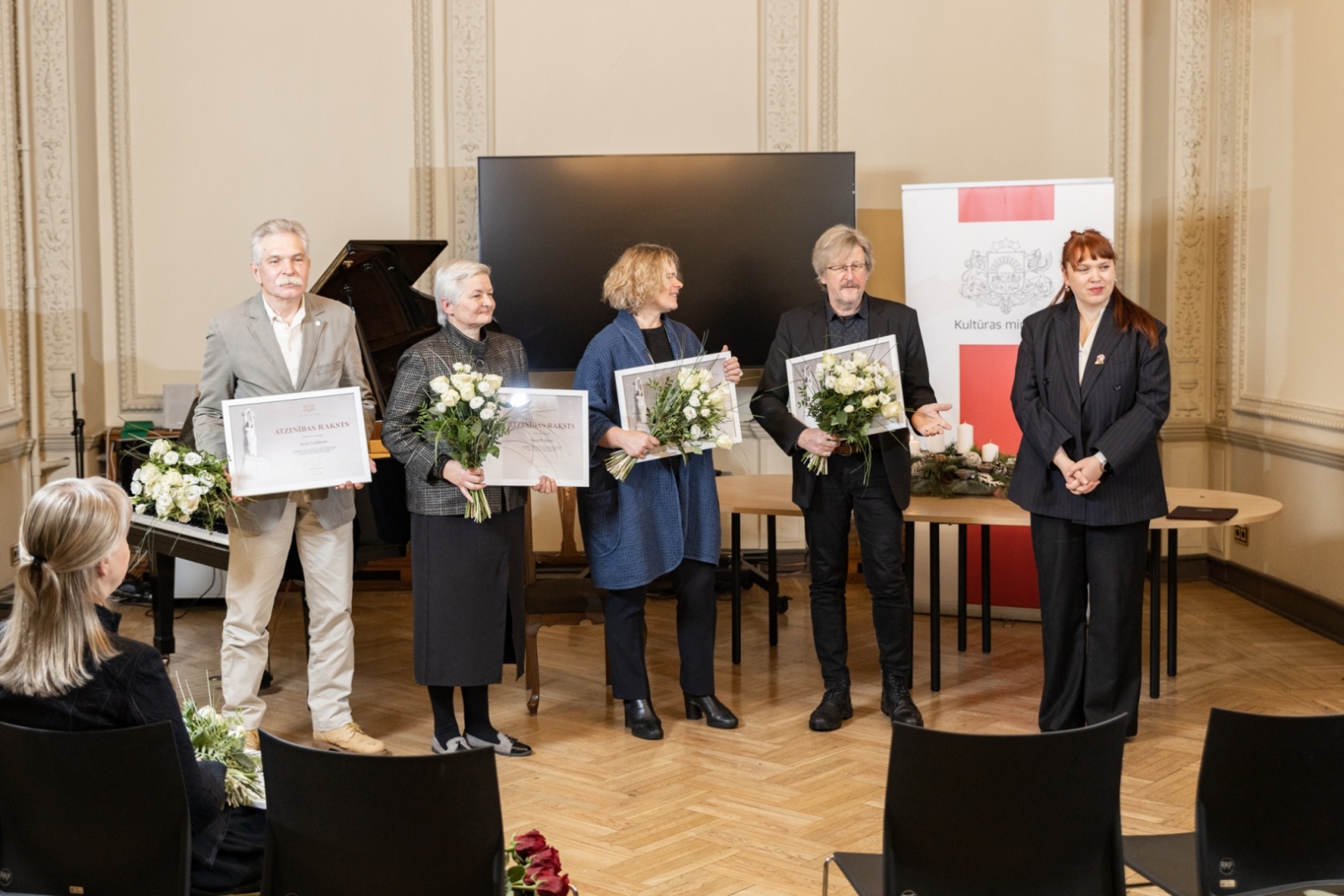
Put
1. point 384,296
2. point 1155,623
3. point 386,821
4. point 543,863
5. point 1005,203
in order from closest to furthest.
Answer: point 386,821
point 543,863
point 1155,623
point 384,296
point 1005,203

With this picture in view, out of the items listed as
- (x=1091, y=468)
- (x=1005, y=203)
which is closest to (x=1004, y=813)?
(x=1091, y=468)

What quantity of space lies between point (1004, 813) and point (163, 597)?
4191 mm

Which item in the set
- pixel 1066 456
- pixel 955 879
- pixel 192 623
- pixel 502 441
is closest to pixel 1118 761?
pixel 955 879

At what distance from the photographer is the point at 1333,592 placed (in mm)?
5816

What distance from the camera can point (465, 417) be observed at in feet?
12.9

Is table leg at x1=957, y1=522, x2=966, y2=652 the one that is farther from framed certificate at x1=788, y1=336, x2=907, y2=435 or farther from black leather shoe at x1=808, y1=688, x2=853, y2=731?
framed certificate at x1=788, y1=336, x2=907, y2=435

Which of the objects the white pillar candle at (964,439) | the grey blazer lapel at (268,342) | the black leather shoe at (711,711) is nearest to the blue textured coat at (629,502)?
the black leather shoe at (711,711)

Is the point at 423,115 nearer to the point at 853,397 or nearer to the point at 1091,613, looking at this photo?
the point at 853,397

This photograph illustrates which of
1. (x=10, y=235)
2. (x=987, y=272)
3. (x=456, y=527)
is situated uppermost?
(x=10, y=235)

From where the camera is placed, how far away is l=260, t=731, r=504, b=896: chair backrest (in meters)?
2.06

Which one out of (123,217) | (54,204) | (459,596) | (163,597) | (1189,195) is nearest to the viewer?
(459,596)

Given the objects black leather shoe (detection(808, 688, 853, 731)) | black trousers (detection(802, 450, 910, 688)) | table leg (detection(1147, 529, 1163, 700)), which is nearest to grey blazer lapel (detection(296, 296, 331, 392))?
black trousers (detection(802, 450, 910, 688))

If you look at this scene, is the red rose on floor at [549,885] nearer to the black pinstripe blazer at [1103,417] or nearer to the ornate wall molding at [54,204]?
the black pinstripe blazer at [1103,417]

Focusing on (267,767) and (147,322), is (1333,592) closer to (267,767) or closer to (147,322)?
(267,767)
